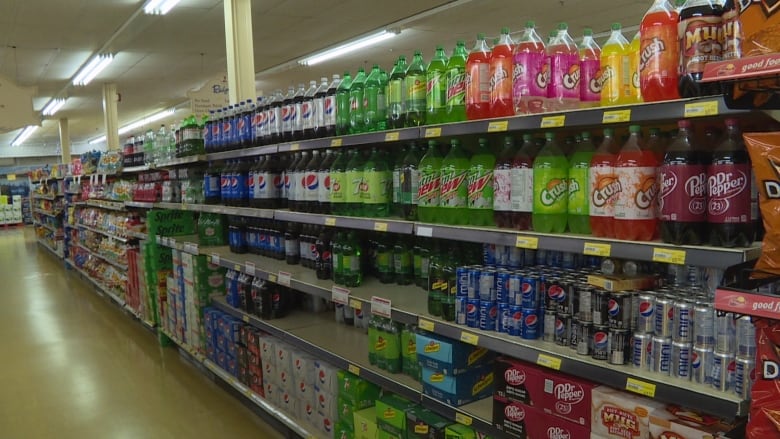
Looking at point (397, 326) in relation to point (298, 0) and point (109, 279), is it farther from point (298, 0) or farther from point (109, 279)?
point (109, 279)

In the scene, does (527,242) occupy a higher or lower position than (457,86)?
lower

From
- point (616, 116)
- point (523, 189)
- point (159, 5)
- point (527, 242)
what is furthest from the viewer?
point (159, 5)

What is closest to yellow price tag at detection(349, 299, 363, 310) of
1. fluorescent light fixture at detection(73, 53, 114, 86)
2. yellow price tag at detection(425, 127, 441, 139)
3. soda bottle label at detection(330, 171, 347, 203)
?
soda bottle label at detection(330, 171, 347, 203)

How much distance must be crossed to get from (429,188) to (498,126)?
606mm

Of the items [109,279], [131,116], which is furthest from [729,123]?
[131,116]

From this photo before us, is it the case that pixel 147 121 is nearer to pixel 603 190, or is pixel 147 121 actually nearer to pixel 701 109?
pixel 603 190

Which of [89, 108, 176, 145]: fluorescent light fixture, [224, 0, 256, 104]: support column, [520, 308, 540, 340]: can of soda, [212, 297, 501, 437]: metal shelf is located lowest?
[212, 297, 501, 437]: metal shelf

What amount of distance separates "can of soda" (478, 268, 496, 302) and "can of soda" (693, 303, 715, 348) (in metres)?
0.83

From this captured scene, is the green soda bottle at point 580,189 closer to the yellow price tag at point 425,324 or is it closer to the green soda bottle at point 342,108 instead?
the yellow price tag at point 425,324

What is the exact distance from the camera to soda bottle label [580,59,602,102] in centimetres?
221

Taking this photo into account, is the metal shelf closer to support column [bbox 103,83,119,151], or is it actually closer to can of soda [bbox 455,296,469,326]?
can of soda [bbox 455,296,469,326]

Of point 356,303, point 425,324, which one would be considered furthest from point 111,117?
point 425,324

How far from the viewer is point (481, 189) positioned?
98.2 inches

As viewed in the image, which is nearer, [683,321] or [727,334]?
[727,334]
